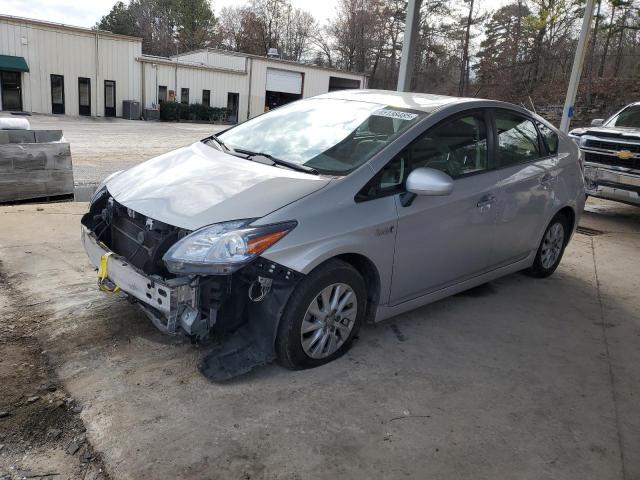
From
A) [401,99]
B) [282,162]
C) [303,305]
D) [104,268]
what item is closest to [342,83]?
[401,99]

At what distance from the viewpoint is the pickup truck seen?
793 centimetres

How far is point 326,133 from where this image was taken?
3850 mm

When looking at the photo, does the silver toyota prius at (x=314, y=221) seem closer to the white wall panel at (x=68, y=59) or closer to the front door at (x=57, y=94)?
the white wall panel at (x=68, y=59)

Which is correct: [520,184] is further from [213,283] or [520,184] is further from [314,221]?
[213,283]

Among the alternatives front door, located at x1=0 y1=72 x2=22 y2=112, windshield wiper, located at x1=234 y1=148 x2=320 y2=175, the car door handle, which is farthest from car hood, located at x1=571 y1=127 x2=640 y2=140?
front door, located at x1=0 y1=72 x2=22 y2=112

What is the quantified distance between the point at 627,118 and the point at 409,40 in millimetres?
4052

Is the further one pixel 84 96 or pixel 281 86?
pixel 281 86

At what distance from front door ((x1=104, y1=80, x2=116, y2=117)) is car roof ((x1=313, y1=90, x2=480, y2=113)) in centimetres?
3196

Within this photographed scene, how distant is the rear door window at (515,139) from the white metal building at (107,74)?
1223 inches

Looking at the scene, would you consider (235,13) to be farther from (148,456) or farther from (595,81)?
(148,456)

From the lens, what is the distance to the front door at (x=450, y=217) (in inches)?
140

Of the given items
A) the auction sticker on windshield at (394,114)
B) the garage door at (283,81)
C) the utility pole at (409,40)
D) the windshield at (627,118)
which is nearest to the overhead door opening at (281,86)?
the garage door at (283,81)

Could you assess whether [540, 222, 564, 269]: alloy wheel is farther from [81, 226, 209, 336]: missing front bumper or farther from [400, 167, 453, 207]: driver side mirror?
[81, 226, 209, 336]: missing front bumper

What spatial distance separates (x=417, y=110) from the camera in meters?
3.87
